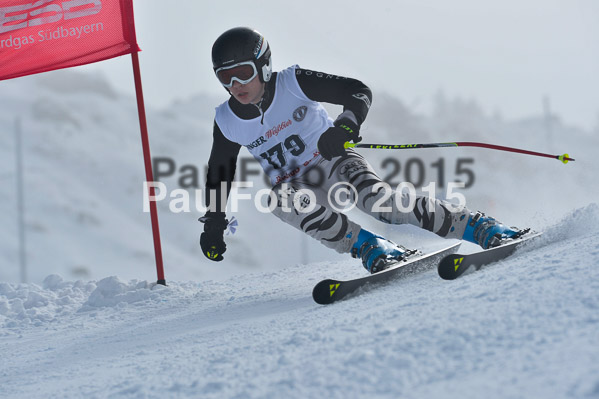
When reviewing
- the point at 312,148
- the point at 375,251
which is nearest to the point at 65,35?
the point at 312,148

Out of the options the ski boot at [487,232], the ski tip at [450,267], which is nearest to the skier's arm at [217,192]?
the ski boot at [487,232]

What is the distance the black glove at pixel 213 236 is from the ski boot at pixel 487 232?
171 cm

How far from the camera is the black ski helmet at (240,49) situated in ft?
12.1

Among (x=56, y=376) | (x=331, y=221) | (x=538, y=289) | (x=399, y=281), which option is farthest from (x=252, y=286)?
(x=538, y=289)

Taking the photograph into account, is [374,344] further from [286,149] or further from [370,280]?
[286,149]

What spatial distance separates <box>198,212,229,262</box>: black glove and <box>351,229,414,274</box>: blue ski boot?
43.4 inches

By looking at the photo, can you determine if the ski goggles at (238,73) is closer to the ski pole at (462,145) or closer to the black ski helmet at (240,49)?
the black ski helmet at (240,49)

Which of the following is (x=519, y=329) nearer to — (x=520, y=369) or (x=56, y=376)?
(x=520, y=369)

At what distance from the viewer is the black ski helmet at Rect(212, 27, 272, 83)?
370 centimetres

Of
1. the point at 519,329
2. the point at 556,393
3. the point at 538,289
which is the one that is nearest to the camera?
the point at 556,393

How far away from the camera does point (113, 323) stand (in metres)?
4.12

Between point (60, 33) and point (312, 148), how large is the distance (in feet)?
10.7

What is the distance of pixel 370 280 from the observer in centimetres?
325

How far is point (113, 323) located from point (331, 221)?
66.6 inches
